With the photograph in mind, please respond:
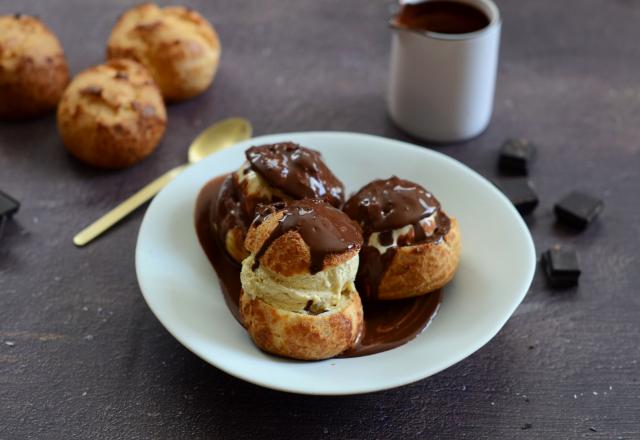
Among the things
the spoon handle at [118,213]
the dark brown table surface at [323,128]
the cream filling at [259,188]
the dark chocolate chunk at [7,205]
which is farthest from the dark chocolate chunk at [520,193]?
the dark chocolate chunk at [7,205]

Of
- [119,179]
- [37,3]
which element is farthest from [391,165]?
[37,3]

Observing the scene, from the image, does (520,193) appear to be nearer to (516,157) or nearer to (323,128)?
(516,157)

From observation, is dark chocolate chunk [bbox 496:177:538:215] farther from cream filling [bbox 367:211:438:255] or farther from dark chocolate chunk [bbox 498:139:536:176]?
cream filling [bbox 367:211:438:255]

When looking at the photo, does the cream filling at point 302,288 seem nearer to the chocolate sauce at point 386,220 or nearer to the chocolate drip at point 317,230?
the chocolate drip at point 317,230

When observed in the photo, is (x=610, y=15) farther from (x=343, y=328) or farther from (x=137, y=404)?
(x=137, y=404)

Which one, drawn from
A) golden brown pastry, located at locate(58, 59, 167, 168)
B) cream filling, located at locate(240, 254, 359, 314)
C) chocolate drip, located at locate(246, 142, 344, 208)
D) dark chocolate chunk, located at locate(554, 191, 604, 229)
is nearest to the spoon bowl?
golden brown pastry, located at locate(58, 59, 167, 168)

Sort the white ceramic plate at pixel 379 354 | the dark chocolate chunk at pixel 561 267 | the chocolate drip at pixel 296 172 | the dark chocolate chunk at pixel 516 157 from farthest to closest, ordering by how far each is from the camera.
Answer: the dark chocolate chunk at pixel 516 157
the dark chocolate chunk at pixel 561 267
the chocolate drip at pixel 296 172
the white ceramic plate at pixel 379 354
